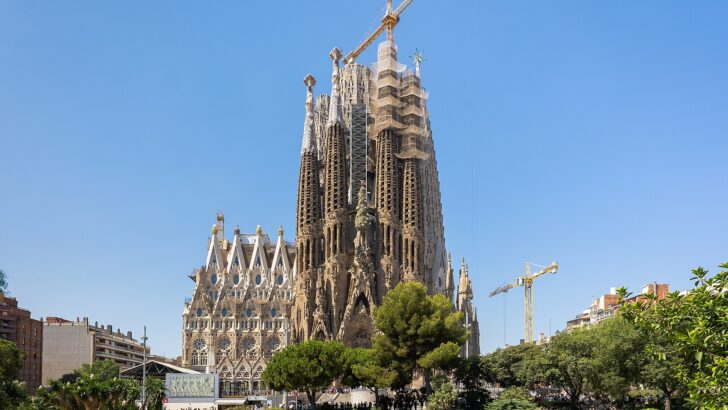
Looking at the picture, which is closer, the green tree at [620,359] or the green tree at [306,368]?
the green tree at [620,359]

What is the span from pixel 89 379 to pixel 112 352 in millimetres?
94791

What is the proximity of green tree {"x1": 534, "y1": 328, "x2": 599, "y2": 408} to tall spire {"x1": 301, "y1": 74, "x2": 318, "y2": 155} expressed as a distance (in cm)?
5157

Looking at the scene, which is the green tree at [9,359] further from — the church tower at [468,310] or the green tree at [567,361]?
the church tower at [468,310]

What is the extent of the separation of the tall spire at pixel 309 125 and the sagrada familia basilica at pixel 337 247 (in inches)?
6.0

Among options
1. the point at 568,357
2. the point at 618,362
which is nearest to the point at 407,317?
the point at 568,357

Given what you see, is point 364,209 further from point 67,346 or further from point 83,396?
point 83,396

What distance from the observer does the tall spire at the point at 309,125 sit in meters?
98.2

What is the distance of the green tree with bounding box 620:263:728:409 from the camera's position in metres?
21.8

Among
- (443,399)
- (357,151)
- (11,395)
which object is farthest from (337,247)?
(11,395)

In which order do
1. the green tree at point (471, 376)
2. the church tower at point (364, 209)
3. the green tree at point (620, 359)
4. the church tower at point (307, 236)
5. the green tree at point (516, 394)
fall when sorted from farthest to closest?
the church tower at point (307, 236) → the church tower at point (364, 209) → the green tree at point (471, 376) → the green tree at point (516, 394) → the green tree at point (620, 359)

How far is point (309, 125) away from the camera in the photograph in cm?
10012

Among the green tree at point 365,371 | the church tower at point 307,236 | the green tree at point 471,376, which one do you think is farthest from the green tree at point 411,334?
the church tower at point 307,236

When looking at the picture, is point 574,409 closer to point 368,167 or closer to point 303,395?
point 303,395

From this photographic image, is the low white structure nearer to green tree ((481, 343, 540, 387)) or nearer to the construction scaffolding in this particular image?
green tree ((481, 343, 540, 387))
